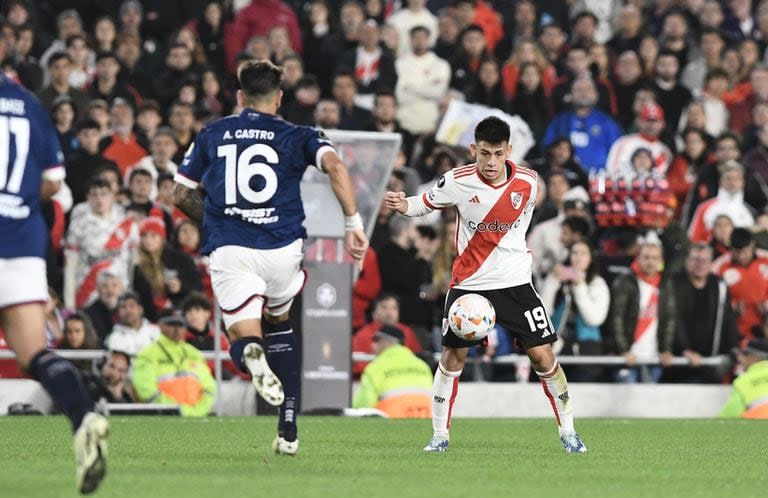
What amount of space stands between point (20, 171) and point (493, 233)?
12.5 ft

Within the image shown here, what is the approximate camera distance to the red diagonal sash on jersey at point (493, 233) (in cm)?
1160

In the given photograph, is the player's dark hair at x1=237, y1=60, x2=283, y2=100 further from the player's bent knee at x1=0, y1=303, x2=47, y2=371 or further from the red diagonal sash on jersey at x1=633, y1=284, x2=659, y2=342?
the red diagonal sash on jersey at x1=633, y1=284, x2=659, y2=342

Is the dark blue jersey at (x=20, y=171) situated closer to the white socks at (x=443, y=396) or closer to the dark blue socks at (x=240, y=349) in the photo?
the dark blue socks at (x=240, y=349)

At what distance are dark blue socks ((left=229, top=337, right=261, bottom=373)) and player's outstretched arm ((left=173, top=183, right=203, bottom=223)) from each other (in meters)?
0.97

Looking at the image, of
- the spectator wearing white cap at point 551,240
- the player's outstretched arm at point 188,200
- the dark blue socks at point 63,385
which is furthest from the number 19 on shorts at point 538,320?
the spectator wearing white cap at point 551,240

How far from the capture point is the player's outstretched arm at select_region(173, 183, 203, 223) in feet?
36.5

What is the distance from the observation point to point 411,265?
1955 cm

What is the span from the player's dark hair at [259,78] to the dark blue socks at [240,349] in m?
1.46

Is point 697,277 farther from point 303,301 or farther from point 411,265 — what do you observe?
point 303,301

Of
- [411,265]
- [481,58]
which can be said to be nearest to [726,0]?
[481,58]

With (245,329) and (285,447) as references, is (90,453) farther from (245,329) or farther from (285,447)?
(285,447)

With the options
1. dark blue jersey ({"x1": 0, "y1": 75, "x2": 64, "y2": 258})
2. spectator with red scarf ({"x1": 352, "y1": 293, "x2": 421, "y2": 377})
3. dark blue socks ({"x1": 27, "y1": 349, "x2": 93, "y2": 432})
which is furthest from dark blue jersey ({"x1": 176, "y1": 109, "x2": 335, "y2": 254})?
spectator with red scarf ({"x1": 352, "y1": 293, "x2": 421, "y2": 377})

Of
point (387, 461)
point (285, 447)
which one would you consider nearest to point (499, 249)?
point (387, 461)

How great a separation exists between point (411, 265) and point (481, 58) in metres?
4.68
